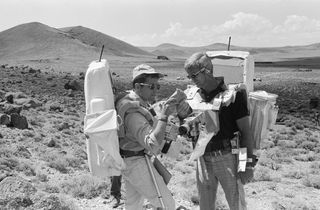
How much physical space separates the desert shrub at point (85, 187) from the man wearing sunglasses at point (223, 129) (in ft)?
12.0

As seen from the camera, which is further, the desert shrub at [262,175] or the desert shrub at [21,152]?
the desert shrub at [21,152]

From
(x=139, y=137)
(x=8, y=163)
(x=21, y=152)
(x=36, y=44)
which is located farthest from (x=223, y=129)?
(x=36, y=44)

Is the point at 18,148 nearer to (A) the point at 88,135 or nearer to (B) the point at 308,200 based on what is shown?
(B) the point at 308,200

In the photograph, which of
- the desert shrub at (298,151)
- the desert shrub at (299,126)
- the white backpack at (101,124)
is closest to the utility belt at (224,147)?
the white backpack at (101,124)

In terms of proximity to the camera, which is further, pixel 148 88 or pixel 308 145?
pixel 308 145

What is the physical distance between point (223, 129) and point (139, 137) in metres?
0.81

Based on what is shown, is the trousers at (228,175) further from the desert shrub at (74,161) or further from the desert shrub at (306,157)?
the desert shrub at (306,157)

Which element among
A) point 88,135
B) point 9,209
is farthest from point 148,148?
point 9,209

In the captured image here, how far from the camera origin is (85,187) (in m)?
7.72

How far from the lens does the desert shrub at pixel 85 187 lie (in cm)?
758

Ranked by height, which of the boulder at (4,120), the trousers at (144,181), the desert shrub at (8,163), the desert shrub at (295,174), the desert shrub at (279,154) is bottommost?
the desert shrub at (279,154)

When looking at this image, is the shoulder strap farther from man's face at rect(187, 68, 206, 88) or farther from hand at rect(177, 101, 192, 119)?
man's face at rect(187, 68, 206, 88)

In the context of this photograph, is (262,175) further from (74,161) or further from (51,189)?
(51,189)

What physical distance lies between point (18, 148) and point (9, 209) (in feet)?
16.0
